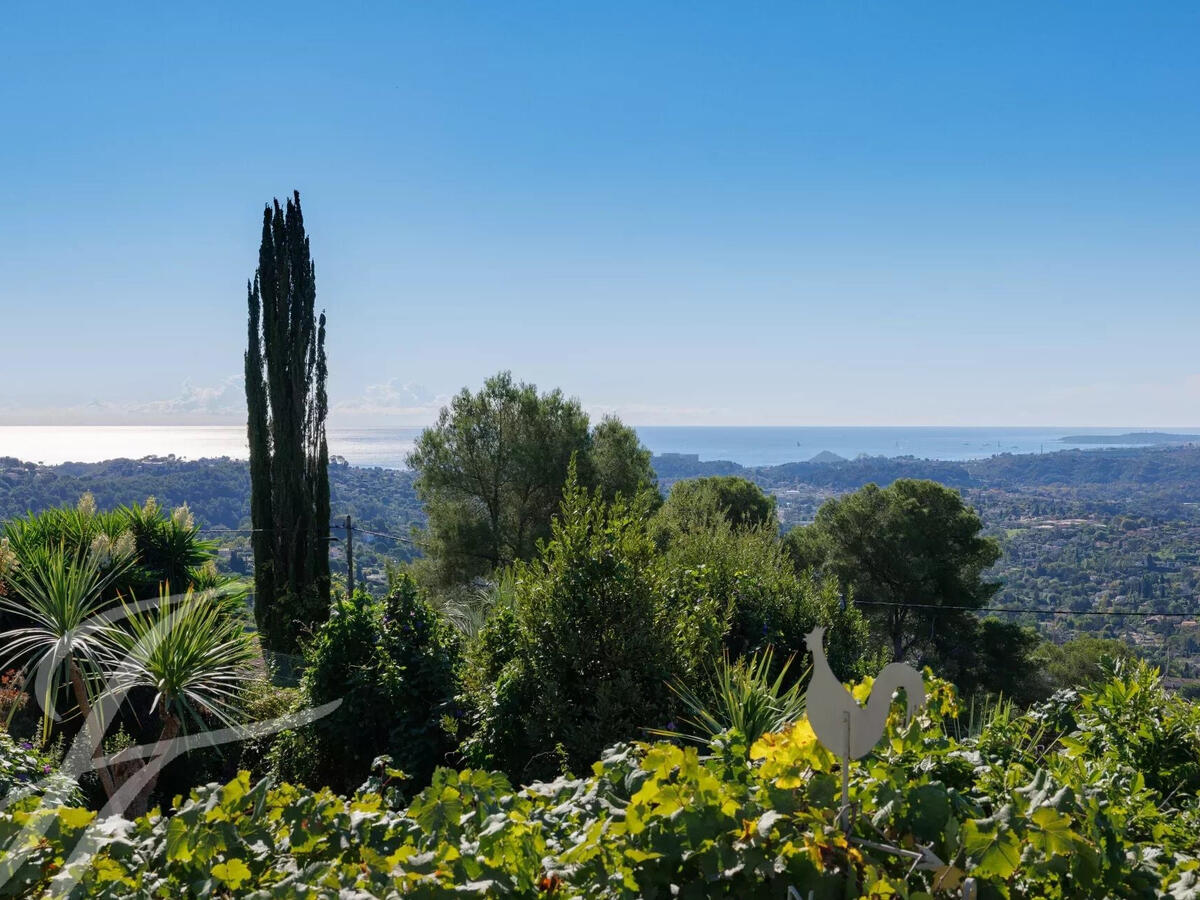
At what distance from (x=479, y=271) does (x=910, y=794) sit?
1920cm

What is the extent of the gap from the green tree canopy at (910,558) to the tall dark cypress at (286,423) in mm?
11672

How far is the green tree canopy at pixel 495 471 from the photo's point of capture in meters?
15.4

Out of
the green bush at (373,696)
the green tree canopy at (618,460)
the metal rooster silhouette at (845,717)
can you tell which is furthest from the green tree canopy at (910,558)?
the metal rooster silhouette at (845,717)

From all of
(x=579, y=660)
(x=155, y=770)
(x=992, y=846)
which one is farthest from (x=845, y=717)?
(x=155, y=770)

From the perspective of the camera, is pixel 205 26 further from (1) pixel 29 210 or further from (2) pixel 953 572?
(2) pixel 953 572

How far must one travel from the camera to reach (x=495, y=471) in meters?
15.6

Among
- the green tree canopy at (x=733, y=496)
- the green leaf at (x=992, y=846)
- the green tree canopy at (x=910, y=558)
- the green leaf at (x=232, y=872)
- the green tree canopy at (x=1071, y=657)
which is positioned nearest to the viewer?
the green leaf at (x=992, y=846)

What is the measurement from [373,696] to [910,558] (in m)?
15.4

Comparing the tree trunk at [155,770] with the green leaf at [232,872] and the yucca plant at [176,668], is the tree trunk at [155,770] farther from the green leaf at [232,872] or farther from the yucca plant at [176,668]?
the green leaf at [232,872]

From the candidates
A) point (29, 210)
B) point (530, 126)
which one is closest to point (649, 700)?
point (530, 126)

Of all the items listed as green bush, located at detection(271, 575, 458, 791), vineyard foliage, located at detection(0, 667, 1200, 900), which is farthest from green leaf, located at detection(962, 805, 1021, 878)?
green bush, located at detection(271, 575, 458, 791)

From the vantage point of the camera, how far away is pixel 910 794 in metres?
1.41

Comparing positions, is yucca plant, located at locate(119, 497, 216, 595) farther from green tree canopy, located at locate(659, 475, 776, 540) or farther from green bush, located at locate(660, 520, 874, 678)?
green tree canopy, located at locate(659, 475, 776, 540)

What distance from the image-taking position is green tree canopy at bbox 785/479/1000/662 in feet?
55.9
